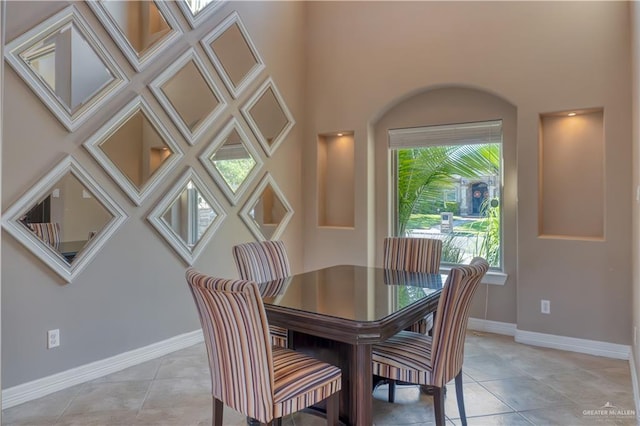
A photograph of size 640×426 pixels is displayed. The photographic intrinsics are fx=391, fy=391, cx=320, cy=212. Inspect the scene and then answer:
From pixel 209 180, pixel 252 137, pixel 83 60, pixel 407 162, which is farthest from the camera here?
pixel 407 162

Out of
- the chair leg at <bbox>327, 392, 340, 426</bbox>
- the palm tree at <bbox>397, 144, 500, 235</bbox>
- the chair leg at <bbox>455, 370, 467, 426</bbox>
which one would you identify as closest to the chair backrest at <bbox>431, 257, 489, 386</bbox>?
the chair leg at <bbox>455, 370, 467, 426</bbox>

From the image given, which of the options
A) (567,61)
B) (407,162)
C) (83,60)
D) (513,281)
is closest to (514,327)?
(513,281)

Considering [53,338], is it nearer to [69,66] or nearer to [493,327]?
[69,66]

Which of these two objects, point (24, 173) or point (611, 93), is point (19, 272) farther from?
point (611, 93)

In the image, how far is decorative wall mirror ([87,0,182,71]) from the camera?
2.94m

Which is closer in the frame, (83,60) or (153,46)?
(83,60)

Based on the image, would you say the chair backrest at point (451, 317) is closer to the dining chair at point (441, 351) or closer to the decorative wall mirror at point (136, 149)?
the dining chair at point (441, 351)

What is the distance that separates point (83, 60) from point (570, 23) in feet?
13.1

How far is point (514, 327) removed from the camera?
382 centimetres

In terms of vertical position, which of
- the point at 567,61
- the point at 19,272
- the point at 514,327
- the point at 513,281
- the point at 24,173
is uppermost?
the point at 567,61

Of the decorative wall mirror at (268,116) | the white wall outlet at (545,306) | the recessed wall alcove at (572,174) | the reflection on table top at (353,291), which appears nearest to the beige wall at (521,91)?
the white wall outlet at (545,306)

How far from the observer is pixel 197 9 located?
141 inches

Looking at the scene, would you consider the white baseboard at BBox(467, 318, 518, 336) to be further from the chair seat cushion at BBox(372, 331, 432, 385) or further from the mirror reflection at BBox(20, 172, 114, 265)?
the mirror reflection at BBox(20, 172, 114, 265)

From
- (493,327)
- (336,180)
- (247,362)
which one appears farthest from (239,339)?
(336,180)
